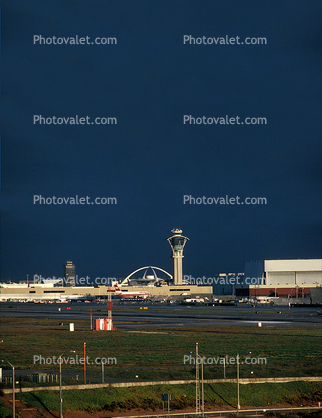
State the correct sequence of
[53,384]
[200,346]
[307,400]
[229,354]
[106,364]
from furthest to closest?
1. [200,346]
2. [229,354]
3. [106,364]
4. [307,400]
5. [53,384]

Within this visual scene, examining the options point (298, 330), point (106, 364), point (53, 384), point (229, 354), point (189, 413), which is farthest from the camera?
point (298, 330)

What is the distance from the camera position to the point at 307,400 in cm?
5181

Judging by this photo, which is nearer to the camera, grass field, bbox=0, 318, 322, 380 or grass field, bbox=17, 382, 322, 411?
grass field, bbox=17, 382, 322, 411

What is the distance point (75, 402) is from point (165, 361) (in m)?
20.2

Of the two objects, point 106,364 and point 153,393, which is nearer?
point 153,393

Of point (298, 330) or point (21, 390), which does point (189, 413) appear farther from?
point (298, 330)

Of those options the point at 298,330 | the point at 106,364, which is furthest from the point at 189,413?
the point at 298,330

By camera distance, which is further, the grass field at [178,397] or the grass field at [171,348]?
the grass field at [171,348]

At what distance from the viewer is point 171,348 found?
76188mm

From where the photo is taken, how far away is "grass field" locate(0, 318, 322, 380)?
58241 millimetres

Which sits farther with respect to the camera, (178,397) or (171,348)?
(171,348)

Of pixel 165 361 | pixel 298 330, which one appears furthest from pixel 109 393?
pixel 298 330

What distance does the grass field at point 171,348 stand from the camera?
58.2 metres

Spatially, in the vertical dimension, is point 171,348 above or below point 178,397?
above
